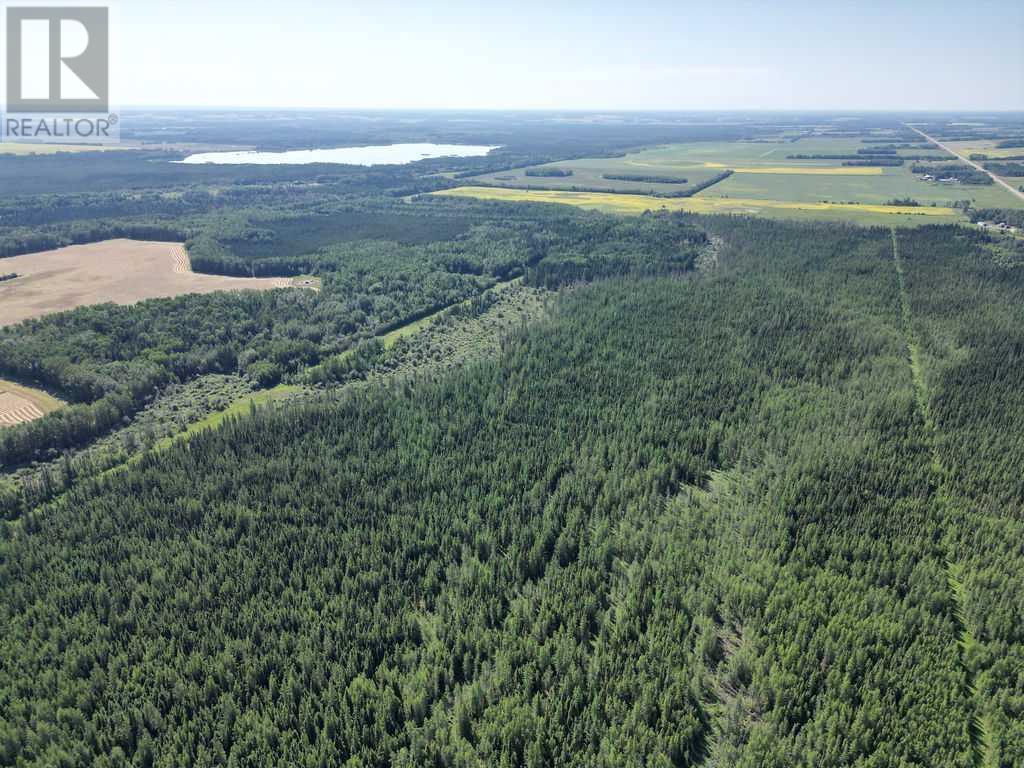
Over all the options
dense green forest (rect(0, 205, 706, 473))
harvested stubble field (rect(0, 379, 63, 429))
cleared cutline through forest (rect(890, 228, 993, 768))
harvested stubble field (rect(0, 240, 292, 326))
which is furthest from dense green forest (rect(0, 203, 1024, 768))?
harvested stubble field (rect(0, 240, 292, 326))

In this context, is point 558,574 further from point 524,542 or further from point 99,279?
point 99,279

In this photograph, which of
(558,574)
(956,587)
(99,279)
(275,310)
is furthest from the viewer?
(99,279)

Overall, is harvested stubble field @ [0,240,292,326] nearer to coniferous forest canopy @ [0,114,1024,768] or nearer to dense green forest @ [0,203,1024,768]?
coniferous forest canopy @ [0,114,1024,768]

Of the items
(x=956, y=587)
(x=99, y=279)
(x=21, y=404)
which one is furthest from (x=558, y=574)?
(x=99, y=279)

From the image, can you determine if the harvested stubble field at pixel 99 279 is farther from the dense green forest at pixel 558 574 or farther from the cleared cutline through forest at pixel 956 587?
the cleared cutline through forest at pixel 956 587

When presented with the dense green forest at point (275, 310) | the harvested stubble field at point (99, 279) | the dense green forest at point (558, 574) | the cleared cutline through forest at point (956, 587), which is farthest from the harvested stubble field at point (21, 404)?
the cleared cutline through forest at point (956, 587)

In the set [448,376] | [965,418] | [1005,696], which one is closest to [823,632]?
[1005,696]

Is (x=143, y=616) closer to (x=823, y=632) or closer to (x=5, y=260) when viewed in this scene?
(x=823, y=632)
